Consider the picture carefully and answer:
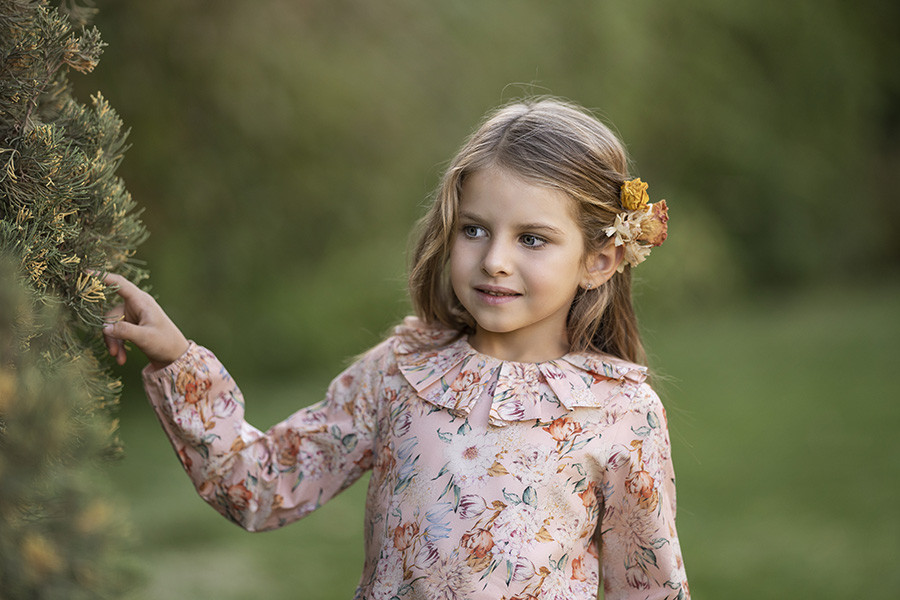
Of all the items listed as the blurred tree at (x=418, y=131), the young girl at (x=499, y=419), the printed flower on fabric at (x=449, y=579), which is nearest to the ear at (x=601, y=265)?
the young girl at (x=499, y=419)

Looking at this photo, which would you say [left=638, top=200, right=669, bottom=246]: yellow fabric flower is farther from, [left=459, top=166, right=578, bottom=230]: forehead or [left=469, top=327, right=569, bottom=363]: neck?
[left=469, top=327, right=569, bottom=363]: neck

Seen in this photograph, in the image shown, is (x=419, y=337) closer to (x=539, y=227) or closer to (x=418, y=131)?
(x=539, y=227)

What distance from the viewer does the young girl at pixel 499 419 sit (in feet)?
5.42

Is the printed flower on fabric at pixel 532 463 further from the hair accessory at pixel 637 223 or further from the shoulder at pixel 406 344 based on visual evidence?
the hair accessory at pixel 637 223

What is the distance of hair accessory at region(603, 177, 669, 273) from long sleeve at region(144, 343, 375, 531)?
55 centimetres

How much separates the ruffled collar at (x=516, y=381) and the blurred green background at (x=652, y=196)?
86cm

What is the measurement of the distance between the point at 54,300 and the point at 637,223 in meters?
1.07

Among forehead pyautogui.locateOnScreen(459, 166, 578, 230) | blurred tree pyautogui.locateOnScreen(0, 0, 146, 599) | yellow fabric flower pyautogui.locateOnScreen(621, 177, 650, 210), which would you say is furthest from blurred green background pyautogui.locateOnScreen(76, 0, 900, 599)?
blurred tree pyautogui.locateOnScreen(0, 0, 146, 599)

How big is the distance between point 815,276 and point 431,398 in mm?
9362

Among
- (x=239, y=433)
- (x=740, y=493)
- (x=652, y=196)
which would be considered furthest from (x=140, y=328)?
(x=652, y=196)

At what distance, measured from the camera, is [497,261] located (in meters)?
1.68

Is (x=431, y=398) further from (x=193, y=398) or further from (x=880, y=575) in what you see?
(x=880, y=575)

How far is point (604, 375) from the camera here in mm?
1776

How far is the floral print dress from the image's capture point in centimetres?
164
